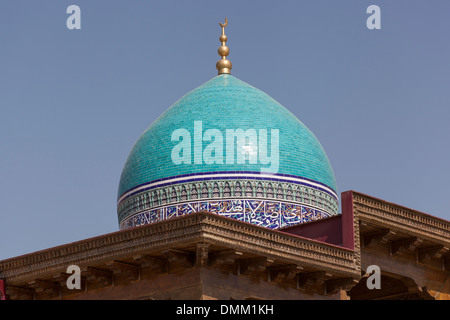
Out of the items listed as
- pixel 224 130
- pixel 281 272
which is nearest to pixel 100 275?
pixel 281 272

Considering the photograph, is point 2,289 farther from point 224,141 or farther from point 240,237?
point 224,141

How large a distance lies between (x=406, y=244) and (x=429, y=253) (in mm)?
495

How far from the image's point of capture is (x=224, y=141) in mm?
17375

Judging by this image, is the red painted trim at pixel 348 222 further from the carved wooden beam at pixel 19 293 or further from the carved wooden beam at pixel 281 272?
the carved wooden beam at pixel 19 293

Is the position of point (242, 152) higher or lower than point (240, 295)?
higher

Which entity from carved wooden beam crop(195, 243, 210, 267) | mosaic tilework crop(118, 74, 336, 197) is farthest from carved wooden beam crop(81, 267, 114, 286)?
mosaic tilework crop(118, 74, 336, 197)

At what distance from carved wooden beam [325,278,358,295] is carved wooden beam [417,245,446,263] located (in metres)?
1.52

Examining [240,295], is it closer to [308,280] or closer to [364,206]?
[308,280]

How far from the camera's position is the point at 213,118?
17.8 m

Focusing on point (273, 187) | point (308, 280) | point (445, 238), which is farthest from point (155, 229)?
point (273, 187)

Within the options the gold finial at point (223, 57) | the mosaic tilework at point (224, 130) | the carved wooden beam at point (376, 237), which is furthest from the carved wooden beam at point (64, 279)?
the gold finial at point (223, 57)

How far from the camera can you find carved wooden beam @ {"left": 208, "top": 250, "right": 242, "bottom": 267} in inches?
419

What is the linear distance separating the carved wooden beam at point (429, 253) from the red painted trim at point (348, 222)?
59.2 inches

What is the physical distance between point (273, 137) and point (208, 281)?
734cm
